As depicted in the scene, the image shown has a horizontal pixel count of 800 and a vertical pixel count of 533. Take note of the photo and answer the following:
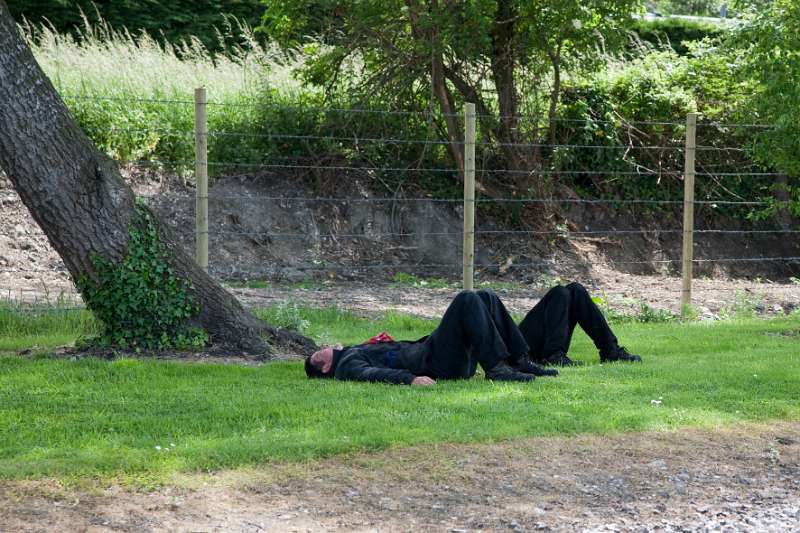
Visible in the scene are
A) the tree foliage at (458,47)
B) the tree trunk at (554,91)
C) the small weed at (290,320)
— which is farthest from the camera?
the tree trunk at (554,91)

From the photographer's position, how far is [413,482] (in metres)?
5.44

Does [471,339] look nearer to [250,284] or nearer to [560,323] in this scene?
[560,323]

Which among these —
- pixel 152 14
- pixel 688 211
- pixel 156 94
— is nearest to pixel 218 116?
pixel 156 94

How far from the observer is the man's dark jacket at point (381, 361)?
758 cm

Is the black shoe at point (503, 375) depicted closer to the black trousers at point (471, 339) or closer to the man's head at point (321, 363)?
the black trousers at point (471, 339)

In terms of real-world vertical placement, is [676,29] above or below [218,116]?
above

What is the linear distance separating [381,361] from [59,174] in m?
2.95

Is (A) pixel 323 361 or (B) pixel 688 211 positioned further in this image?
(B) pixel 688 211

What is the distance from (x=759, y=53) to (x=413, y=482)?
23.7 ft

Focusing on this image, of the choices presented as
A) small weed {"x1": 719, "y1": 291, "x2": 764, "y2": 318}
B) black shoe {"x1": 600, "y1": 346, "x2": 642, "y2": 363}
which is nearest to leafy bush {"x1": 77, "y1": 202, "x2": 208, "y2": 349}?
black shoe {"x1": 600, "y1": 346, "x2": 642, "y2": 363}

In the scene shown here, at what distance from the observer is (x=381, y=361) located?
7.77 meters

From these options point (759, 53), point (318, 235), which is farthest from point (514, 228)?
point (759, 53)

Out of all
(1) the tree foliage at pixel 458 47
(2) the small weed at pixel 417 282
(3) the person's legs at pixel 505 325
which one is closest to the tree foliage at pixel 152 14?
(1) the tree foliage at pixel 458 47

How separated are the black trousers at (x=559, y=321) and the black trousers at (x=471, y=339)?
71 centimetres
